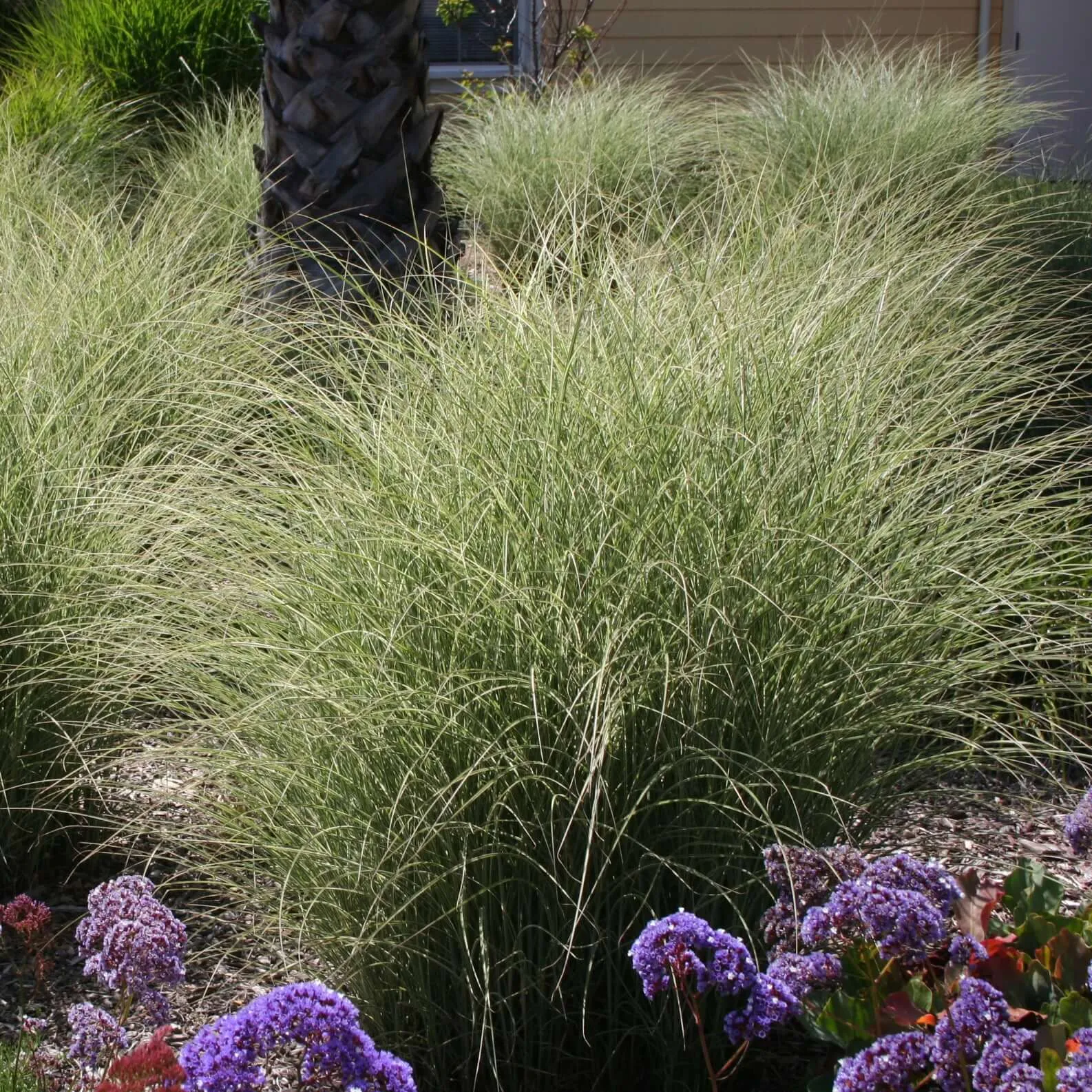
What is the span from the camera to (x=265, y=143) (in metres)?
5.49

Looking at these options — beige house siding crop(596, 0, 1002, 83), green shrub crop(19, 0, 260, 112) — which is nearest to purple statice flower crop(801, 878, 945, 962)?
green shrub crop(19, 0, 260, 112)

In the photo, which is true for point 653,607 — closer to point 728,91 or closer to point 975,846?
point 975,846

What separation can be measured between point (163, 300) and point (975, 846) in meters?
2.86

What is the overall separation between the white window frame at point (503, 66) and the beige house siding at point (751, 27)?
27.7 inches

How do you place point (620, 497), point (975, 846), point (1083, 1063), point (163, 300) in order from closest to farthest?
point (1083, 1063), point (620, 497), point (975, 846), point (163, 300)

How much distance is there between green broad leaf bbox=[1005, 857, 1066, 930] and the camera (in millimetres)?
2199

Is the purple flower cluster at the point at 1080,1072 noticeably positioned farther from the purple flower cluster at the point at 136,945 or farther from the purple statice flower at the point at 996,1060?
the purple flower cluster at the point at 136,945

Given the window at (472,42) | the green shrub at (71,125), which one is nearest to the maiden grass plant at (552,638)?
the green shrub at (71,125)

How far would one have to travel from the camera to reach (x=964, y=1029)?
1697 mm

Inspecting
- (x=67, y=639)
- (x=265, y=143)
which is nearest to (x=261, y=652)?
(x=67, y=639)

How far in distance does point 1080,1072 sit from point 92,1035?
1.21 meters

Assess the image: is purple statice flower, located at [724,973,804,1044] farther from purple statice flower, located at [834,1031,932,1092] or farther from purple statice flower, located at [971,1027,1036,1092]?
Answer: purple statice flower, located at [971,1027,1036,1092]

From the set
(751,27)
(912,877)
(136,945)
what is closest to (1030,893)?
(912,877)

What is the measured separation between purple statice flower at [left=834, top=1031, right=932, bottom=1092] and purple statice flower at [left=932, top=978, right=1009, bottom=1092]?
3cm
